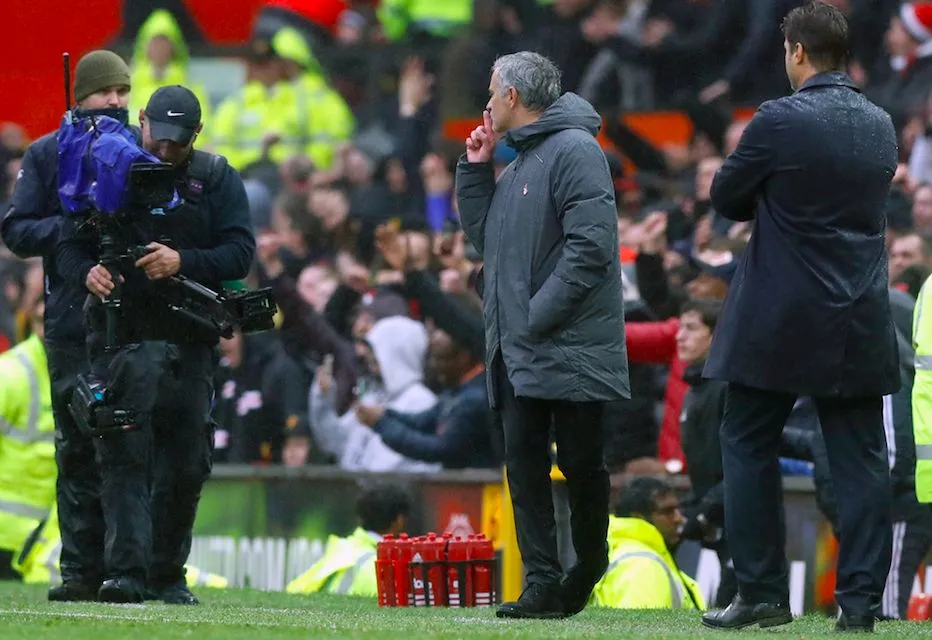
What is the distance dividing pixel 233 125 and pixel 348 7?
1.42 meters

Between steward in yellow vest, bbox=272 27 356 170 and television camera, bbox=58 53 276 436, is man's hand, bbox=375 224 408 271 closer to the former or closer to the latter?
steward in yellow vest, bbox=272 27 356 170

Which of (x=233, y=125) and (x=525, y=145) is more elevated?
(x=233, y=125)

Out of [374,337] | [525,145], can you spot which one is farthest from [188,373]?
[374,337]

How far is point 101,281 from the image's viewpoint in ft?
28.6

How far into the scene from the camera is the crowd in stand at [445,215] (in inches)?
506

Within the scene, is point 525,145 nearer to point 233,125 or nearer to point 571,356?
point 571,356

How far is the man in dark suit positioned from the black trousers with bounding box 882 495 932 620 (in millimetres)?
3463

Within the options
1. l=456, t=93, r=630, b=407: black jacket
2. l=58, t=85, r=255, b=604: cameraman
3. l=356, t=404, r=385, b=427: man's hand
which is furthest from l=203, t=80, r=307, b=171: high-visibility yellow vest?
l=456, t=93, r=630, b=407: black jacket

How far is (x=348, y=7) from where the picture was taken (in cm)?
1978

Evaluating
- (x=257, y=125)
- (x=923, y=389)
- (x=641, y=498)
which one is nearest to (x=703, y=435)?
(x=641, y=498)

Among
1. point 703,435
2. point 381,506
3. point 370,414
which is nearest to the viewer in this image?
point 703,435

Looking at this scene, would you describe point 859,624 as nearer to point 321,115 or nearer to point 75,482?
point 75,482

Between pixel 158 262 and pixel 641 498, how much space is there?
3218 mm

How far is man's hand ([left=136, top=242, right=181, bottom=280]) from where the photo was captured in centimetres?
880
